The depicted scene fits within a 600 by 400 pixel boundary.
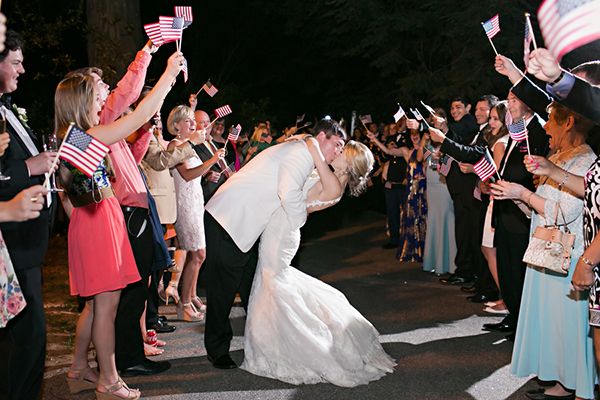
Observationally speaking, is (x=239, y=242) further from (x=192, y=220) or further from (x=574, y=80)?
(x=574, y=80)

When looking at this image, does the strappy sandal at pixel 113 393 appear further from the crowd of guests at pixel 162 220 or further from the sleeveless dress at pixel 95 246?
the sleeveless dress at pixel 95 246

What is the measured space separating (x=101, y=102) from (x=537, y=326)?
3.65 m

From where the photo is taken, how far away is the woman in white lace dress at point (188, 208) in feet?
23.7

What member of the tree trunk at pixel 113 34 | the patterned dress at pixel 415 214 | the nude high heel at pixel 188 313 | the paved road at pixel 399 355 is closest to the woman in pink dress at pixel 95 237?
the paved road at pixel 399 355

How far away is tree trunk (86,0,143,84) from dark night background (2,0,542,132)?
16 millimetres

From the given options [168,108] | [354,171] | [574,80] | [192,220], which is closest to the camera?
[574,80]

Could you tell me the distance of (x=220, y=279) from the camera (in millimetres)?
5730

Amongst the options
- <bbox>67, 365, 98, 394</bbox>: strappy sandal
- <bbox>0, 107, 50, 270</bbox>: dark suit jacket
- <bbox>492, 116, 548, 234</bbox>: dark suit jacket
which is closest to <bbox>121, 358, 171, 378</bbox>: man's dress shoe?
<bbox>67, 365, 98, 394</bbox>: strappy sandal

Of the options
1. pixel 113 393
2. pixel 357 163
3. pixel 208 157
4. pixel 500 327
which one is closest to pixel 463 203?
pixel 500 327

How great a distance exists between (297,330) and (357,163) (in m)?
1.51

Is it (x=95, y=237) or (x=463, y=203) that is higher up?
(x=95, y=237)

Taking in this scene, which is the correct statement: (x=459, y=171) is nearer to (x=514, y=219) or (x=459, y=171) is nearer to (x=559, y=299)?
(x=514, y=219)

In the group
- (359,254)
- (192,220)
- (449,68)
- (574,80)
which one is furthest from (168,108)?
(574,80)

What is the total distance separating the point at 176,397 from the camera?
5105 millimetres
